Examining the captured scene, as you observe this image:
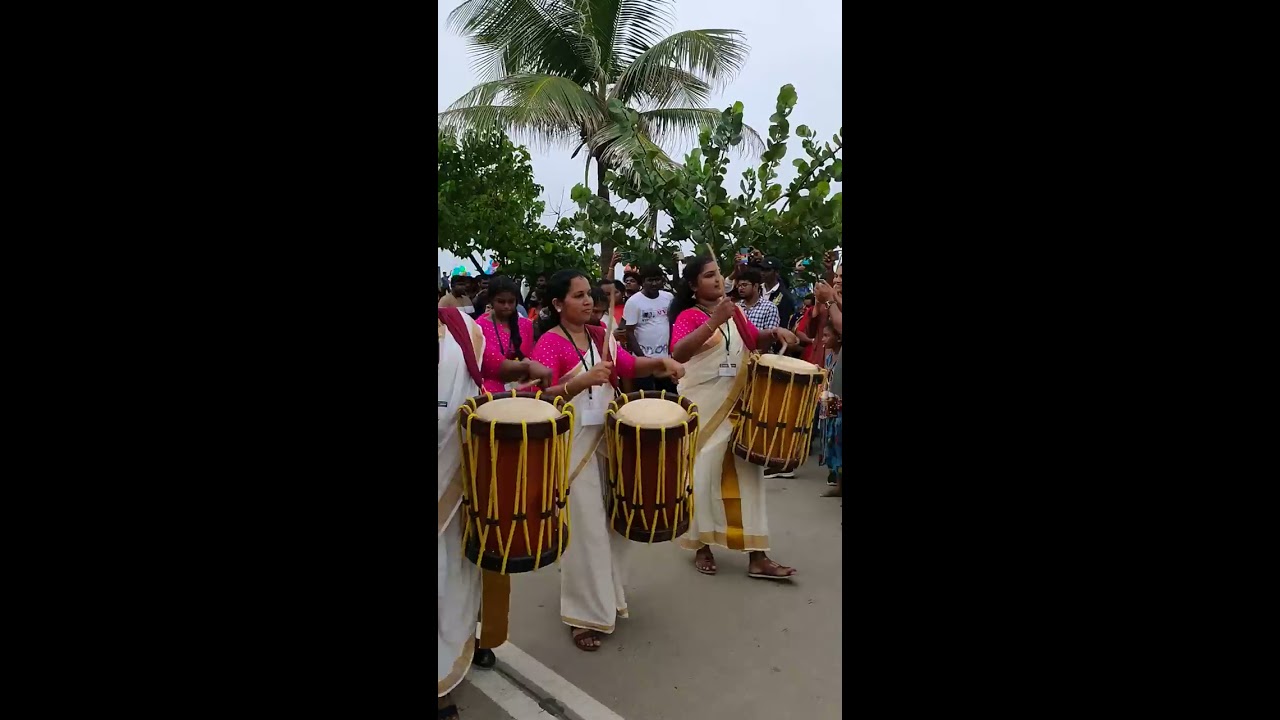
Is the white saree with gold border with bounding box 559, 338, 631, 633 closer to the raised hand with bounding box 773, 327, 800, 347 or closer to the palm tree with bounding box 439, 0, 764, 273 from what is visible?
the raised hand with bounding box 773, 327, 800, 347

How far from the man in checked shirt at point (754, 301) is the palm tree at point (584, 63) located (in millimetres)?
7392

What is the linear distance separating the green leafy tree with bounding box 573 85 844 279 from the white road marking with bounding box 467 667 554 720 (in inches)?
102

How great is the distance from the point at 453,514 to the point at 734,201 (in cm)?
291

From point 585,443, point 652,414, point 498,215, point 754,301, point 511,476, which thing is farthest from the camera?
point 498,215

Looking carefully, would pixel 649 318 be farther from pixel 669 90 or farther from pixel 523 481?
pixel 669 90

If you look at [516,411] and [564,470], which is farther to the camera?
[564,470]

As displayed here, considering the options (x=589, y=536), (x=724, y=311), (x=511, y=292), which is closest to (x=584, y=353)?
(x=724, y=311)

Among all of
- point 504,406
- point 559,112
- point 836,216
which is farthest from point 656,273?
point 559,112

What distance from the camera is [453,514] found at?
2672 millimetres

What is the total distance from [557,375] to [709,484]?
4.45 ft

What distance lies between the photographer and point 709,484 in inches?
165

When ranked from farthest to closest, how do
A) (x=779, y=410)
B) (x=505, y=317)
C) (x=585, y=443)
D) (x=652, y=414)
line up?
(x=505, y=317) < (x=779, y=410) < (x=585, y=443) < (x=652, y=414)

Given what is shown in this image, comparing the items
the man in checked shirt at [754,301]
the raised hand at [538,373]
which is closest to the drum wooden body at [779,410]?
the raised hand at [538,373]

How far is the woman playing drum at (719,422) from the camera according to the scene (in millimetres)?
4051
